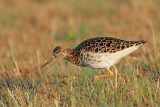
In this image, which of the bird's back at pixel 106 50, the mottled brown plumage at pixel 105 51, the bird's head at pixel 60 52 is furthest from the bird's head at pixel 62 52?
the bird's back at pixel 106 50

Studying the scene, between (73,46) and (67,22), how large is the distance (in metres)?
6.79

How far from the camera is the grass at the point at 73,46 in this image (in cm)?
513

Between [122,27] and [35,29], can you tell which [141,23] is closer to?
[122,27]

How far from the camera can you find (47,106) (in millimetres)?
4930

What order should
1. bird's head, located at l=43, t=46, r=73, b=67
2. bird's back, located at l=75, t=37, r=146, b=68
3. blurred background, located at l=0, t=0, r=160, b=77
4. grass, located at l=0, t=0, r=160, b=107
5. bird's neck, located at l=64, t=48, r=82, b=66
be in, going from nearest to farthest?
grass, located at l=0, t=0, r=160, b=107 → bird's back, located at l=75, t=37, r=146, b=68 → bird's neck, located at l=64, t=48, r=82, b=66 → bird's head, located at l=43, t=46, r=73, b=67 → blurred background, located at l=0, t=0, r=160, b=77

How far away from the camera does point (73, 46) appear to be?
7.98 meters

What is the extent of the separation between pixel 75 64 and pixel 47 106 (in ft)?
5.75

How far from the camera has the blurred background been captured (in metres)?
11.5

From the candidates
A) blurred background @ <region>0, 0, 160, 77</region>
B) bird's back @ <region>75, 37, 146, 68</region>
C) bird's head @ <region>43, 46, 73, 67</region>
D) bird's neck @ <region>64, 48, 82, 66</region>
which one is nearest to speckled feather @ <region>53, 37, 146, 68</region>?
bird's back @ <region>75, 37, 146, 68</region>

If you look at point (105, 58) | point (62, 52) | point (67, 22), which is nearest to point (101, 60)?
point (105, 58)

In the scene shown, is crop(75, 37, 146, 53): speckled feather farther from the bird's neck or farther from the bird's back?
the bird's neck

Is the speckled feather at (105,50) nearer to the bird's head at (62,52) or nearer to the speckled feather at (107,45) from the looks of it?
the speckled feather at (107,45)

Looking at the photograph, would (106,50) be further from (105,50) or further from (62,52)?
(62,52)

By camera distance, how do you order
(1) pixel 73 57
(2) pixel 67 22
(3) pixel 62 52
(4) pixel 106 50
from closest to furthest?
1. (4) pixel 106 50
2. (1) pixel 73 57
3. (3) pixel 62 52
4. (2) pixel 67 22
